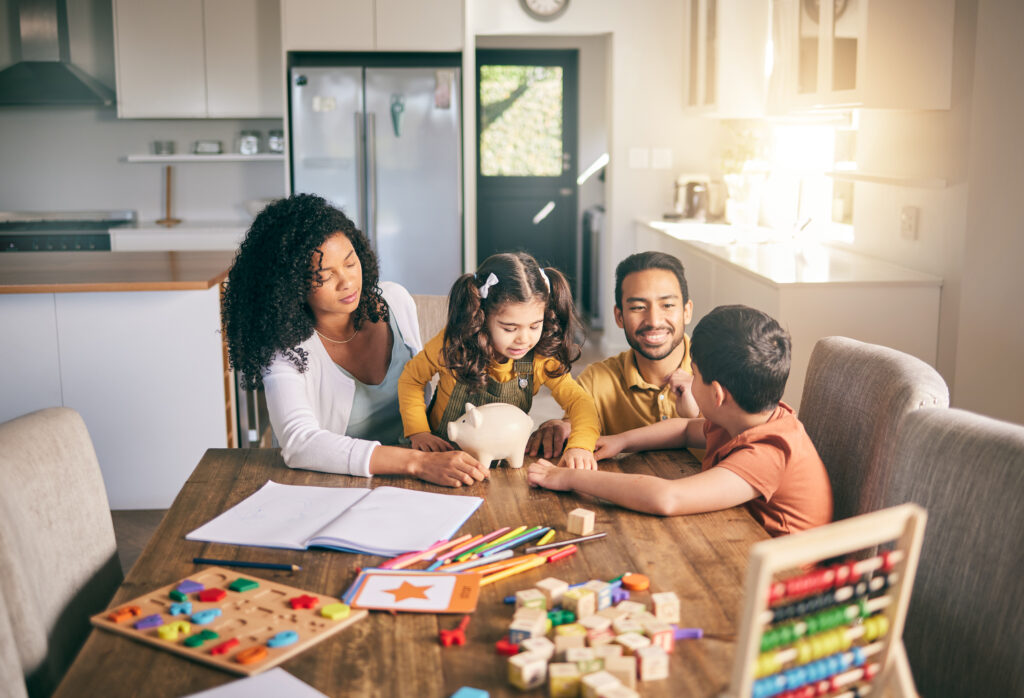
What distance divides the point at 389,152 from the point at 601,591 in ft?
13.7

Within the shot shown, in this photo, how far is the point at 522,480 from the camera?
1551mm

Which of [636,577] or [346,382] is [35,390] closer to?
[346,382]

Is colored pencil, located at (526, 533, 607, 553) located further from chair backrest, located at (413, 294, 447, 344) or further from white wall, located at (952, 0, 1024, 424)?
white wall, located at (952, 0, 1024, 424)

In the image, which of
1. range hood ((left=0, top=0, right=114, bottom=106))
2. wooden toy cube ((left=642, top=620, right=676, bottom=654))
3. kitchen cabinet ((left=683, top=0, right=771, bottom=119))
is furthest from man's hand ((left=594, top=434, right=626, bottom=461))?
range hood ((left=0, top=0, right=114, bottom=106))

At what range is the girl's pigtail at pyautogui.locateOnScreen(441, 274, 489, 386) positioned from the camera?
1.70 m

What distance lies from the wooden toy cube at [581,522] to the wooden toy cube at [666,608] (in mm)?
254

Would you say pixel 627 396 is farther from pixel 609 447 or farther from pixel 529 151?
pixel 529 151

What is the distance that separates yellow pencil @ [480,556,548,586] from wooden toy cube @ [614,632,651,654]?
22 centimetres

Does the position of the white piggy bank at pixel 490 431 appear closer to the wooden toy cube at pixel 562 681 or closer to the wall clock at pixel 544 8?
the wooden toy cube at pixel 562 681

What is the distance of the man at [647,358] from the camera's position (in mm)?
1817

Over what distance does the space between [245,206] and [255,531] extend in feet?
15.4

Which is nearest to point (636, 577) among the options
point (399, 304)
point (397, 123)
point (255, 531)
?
point (255, 531)

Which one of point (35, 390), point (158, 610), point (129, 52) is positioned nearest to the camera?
point (158, 610)

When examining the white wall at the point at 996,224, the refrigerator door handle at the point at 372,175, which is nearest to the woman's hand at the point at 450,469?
the white wall at the point at 996,224
